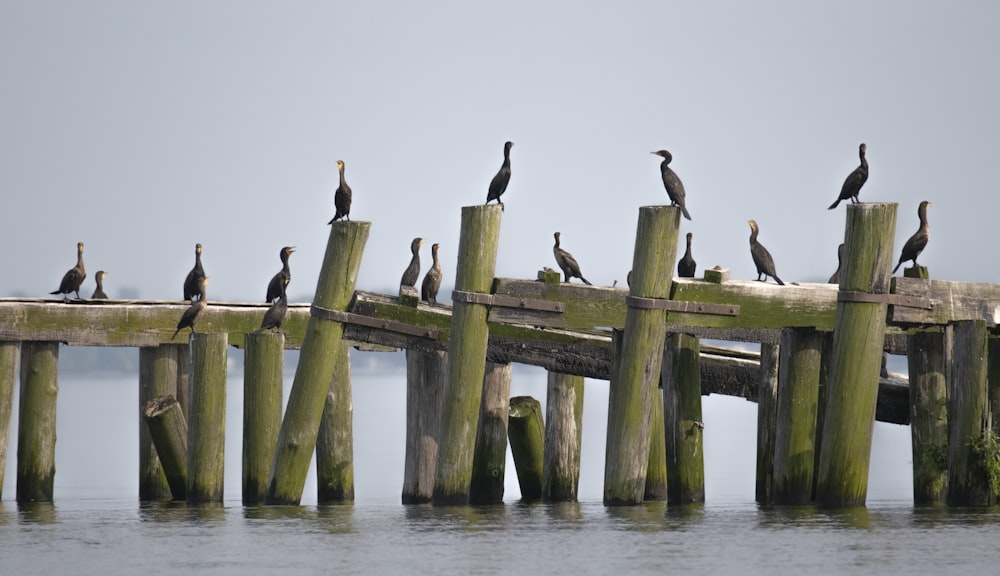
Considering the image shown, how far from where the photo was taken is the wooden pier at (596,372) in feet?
55.8

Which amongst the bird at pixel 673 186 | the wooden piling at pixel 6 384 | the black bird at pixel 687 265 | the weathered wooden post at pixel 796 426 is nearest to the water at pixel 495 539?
the weathered wooden post at pixel 796 426

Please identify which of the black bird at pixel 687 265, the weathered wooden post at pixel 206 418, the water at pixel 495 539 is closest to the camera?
the water at pixel 495 539

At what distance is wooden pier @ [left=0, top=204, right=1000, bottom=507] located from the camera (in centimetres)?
1702

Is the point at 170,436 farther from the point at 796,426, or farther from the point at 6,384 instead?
the point at 796,426

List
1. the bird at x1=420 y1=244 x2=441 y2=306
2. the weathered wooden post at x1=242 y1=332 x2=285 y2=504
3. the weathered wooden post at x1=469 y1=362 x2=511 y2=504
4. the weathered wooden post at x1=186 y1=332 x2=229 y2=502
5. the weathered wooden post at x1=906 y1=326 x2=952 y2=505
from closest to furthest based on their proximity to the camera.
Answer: the weathered wooden post at x1=906 y1=326 x2=952 y2=505, the weathered wooden post at x1=242 y1=332 x2=285 y2=504, the weathered wooden post at x1=186 y1=332 x2=229 y2=502, the weathered wooden post at x1=469 y1=362 x2=511 y2=504, the bird at x1=420 y1=244 x2=441 y2=306

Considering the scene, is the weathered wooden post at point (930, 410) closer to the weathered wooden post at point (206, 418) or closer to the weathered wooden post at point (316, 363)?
the weathered wooden post at point (316, 363)

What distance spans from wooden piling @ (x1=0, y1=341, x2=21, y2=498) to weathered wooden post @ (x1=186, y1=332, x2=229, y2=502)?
2.46m

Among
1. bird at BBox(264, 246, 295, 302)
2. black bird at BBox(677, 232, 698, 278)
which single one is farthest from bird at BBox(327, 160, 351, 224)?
black bird at BBox(677, 232, 698, 278)

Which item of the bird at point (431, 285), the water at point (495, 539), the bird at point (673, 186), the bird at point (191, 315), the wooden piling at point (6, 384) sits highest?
the bird at point (673, 186)

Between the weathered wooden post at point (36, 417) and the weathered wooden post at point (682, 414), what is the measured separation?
24.8 feet

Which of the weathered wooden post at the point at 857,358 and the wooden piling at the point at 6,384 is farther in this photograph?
the wooden piling at the point at 6,384

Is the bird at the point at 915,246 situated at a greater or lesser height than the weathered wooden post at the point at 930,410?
greater

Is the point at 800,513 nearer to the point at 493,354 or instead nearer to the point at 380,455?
the point at 493,354

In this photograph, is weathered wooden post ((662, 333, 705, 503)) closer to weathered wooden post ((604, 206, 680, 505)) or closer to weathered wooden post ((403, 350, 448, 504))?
weathered wooden post ((604, 206, 680, 505))
